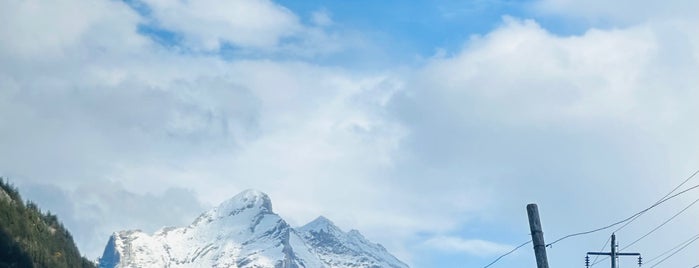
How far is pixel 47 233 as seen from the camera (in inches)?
5285

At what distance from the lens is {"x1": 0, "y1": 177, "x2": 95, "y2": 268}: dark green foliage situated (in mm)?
117250

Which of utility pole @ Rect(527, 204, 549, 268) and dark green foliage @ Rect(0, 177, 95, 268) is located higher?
dark green foliage @ Rect(0, 177, 95, 268)

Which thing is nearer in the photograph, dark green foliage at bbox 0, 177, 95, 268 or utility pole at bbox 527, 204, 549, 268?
utility pole at bbox 527, 204, 549, 268

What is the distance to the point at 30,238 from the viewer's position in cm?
12544

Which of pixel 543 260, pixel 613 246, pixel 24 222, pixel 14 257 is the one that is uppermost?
pixel 24 222

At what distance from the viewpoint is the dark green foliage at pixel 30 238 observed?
385 ft

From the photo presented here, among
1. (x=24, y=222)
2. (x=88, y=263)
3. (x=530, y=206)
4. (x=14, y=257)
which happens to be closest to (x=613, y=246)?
(x=530, y=206)

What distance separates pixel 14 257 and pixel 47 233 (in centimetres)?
1895

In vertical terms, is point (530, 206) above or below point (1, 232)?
below

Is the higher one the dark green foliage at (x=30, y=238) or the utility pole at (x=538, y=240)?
the dark green foliage at (x=30, y=238)

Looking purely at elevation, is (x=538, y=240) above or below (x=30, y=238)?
below

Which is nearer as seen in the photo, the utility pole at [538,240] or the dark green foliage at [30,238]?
the utility pole at [538,240]

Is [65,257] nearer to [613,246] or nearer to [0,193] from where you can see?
[0,193]

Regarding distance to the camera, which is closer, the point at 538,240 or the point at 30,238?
the point at 538,240
